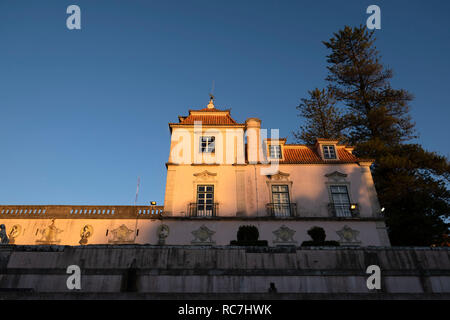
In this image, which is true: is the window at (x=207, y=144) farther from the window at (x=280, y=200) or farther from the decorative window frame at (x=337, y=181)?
the decorative window frame at (x=337, y=181)

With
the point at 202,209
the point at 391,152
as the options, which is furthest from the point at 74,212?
the point at 391,152

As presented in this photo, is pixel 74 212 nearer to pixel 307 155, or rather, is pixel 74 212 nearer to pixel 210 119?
pixel 210 119

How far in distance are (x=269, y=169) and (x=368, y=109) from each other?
1588 cm

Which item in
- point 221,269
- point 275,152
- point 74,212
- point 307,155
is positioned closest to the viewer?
point 221,269

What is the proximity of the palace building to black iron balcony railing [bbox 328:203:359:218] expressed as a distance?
0.07 meters

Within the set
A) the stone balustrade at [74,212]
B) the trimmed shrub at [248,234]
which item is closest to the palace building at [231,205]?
the stone balustrade at [74,212]

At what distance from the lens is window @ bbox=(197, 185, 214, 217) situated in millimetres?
18016

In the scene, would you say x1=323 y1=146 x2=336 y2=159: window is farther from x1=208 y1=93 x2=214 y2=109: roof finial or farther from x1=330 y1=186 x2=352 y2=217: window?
x1=208 y1=93 x2=214 y2=109: roof finial

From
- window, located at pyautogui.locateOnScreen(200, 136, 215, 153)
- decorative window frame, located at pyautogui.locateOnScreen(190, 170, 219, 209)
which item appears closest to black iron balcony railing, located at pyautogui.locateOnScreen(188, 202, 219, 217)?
decorative window frame, located at pyautogui.locateOnScreen(190, 170, 219, 209)

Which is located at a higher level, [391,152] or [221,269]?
[391,152]

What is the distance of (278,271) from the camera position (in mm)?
9164

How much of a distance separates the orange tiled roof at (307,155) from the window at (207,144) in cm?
531

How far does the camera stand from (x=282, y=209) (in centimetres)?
1820

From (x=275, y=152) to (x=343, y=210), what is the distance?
6152mm
